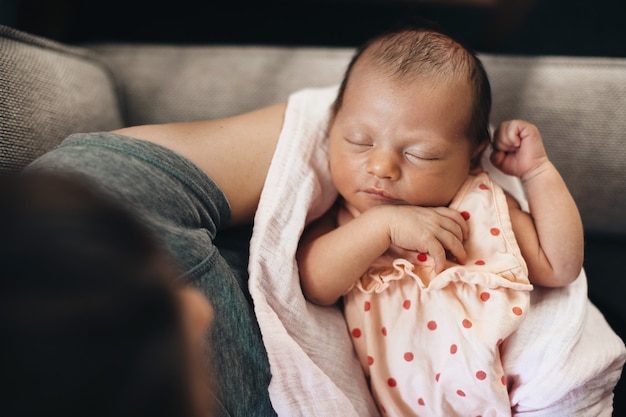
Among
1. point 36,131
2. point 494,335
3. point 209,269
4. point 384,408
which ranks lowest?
point 384,408

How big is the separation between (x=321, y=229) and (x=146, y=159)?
367mm

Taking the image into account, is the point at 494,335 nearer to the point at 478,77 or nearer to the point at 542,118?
the point at 478,77

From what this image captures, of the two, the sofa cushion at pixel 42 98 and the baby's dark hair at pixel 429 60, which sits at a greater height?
the baby's dark hair at pixel 429 60

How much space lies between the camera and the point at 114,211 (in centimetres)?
40

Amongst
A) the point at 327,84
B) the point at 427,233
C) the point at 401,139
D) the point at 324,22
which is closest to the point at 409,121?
the point at 401,139

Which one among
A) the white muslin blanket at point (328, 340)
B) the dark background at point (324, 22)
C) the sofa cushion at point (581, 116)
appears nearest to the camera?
the white muslin blanket at point (328, 340)

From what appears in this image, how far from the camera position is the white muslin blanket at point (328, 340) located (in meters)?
0.71

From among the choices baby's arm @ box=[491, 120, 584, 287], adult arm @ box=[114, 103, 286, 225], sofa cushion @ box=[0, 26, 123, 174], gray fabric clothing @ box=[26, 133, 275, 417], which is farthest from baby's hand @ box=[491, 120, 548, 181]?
sofa cushion @ box=[0, 26, 123, 174]

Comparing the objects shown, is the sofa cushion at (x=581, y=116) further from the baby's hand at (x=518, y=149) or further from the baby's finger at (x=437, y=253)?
the baby's finger at (x=437, y=253)

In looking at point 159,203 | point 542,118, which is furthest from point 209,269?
point 542,118

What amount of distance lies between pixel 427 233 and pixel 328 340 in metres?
0.23

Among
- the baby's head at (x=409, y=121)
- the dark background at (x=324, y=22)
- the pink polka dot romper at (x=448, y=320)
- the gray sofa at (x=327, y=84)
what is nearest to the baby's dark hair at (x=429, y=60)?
the baby's head at (x=409, y=121)

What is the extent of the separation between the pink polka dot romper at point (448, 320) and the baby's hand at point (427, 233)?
3 cm

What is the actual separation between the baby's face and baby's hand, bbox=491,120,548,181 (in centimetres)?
9
